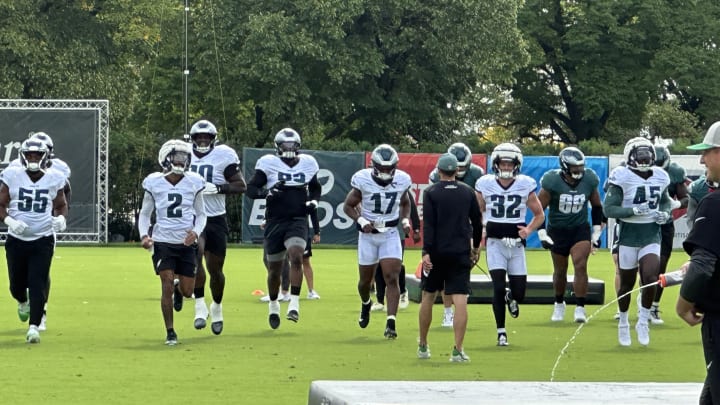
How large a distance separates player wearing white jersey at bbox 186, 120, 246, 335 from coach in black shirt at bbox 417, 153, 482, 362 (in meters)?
2.89

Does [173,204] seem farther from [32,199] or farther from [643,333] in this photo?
[643,333]

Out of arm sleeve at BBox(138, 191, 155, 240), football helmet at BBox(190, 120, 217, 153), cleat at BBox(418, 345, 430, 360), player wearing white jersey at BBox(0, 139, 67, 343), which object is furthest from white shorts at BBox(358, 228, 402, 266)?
player wearing white jersey at BBox(0, 139, 67, 343)

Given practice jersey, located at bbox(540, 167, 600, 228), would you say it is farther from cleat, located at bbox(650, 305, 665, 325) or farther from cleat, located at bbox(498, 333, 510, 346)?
cleat, located at bbox(498, 333, 510, 346)

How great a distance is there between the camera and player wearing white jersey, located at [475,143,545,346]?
607 inches

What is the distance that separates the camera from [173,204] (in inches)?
577

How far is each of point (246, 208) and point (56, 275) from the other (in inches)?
473

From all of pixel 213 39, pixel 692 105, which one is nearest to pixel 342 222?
pixel 213 39

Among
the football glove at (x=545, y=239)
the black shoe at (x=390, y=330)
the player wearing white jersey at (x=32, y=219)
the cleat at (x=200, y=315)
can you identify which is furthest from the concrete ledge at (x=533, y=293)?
the player wearing white jersey at (x=32, y=219)

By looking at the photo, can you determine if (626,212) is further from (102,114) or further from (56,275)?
(102,114)

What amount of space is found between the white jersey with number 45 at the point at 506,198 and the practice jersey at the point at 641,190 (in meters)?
0.94

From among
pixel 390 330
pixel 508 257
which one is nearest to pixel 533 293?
pixel 508 257

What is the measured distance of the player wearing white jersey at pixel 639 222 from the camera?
1502cm

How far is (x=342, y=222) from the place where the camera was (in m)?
36.7

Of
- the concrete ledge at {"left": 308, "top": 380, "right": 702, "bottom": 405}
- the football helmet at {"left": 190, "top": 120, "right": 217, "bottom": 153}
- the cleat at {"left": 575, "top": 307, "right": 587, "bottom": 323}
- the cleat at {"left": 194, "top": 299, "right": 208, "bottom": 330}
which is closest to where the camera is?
the concrete ledge at {"left": 308, "top": 380, "right": 702, "bottom": 405}
